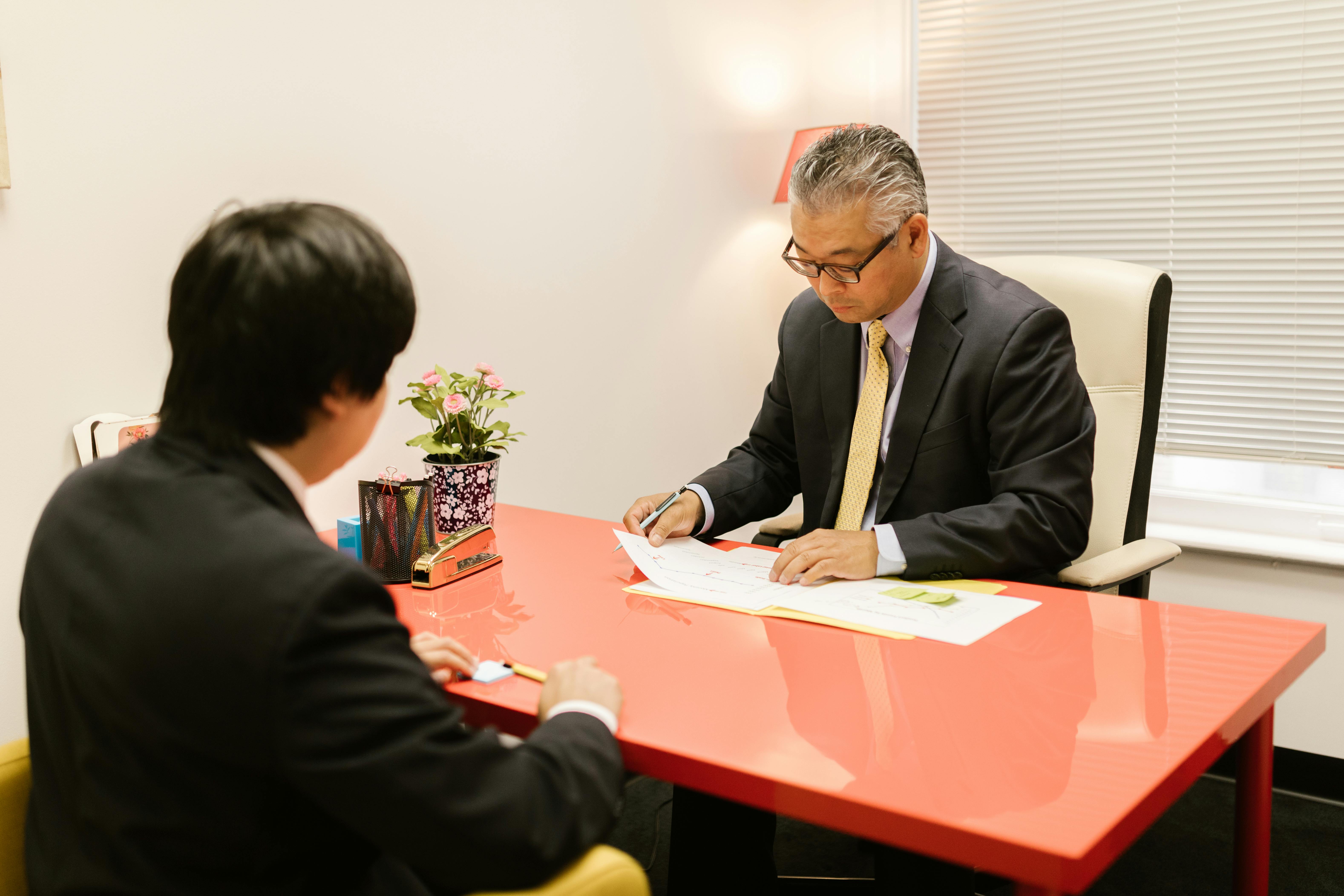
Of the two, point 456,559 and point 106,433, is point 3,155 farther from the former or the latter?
point 456,559

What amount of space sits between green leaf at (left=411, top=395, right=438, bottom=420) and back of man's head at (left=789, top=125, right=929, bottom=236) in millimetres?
784

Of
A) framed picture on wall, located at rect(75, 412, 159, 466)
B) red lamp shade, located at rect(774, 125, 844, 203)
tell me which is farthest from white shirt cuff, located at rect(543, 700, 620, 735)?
red lamp shade, located at rect(774, 125, 844, 203)

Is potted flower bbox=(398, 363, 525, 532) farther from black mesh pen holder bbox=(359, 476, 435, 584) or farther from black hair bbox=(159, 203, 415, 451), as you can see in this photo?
black hair bbox=(159, 203, 415, 451)

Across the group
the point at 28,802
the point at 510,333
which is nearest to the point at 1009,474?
the point at 510,333

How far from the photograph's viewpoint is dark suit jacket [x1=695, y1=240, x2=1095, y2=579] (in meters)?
1.67

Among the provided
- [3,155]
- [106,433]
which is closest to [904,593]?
[106,433]

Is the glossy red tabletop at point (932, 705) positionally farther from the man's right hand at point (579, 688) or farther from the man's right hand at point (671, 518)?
the man's right hand at point (671, 518)

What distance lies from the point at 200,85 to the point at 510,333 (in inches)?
34.1

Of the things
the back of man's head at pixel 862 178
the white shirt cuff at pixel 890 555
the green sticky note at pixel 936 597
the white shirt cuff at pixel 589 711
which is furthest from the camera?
the back of man's head at pixel 862 178

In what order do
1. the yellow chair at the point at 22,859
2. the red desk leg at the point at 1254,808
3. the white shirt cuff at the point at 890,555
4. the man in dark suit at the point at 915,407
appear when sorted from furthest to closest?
the man in dark suit at the point at 915,407, the white shirt cuff at the point at 890,555, the red desk leg at the point at 1254,808, the yellow chair at the point at 22,859

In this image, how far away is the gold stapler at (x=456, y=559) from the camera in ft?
5.28

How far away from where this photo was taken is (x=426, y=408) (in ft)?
6.23

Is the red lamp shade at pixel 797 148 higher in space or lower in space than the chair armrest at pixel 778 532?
higher

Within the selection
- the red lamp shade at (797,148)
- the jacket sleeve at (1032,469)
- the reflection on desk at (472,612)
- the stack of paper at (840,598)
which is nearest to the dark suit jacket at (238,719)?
the reflection on desk at (472,612)
